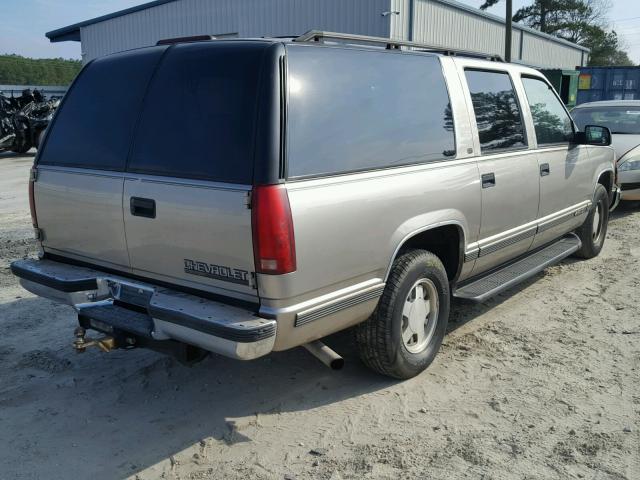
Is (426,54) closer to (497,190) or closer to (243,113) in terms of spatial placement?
(497,190)

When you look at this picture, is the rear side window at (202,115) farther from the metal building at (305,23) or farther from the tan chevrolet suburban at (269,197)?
the metal building at (305,23)

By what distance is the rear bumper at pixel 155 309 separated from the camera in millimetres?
2914

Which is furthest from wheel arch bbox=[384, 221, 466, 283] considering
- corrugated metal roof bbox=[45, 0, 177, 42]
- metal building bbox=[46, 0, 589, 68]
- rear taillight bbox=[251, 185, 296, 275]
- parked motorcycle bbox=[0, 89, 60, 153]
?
corrugated metal roof bbox=[45, 0, 177, 42]

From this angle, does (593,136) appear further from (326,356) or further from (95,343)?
(95,343)

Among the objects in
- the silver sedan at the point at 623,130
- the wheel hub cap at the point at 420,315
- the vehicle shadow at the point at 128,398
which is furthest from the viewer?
the silver sedan at the point at 623,130

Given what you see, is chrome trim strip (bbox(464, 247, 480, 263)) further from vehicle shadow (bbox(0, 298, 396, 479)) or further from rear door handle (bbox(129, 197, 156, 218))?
rear door handle (bbox(129, 197, 156, 218))

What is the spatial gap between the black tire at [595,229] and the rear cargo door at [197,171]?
4.68 meters

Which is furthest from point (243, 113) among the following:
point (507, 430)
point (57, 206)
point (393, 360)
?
point (507, 430)

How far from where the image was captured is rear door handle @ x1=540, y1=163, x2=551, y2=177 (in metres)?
5.09

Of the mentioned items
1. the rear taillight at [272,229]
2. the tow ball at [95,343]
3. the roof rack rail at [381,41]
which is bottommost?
the tow ball at [95,343]

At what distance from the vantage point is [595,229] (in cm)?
693

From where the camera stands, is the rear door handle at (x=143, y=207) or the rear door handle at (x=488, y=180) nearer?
the rear door handle at (x=143, y=207)

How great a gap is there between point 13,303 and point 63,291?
2219 mm

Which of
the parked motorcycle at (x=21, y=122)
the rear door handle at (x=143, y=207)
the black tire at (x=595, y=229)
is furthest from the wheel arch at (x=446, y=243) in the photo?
the parked motorcycle at (x=21, y=122)
